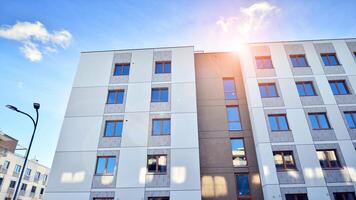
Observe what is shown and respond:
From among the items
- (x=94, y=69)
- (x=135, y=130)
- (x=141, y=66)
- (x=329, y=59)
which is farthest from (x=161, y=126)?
(x=329, y=59)

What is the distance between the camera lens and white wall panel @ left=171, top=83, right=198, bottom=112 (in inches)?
588

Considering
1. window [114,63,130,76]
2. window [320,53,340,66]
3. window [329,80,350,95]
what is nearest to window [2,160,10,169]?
window [114,63,130,76]

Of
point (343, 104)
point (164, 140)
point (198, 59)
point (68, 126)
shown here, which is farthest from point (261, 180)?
point (68, 126)

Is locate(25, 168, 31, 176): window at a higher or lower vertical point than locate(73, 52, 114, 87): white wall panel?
lower

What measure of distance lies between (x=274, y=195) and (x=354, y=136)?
7160mm

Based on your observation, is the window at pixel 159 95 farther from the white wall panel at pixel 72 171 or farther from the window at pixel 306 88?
the window at pixel 306 88

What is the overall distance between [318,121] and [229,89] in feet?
22.0

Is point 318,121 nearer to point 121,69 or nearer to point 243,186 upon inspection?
point 243,186

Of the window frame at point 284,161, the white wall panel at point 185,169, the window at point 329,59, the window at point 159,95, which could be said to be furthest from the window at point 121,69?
the window at point 329,59

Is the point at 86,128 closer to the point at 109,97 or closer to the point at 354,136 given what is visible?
the point at 109,97

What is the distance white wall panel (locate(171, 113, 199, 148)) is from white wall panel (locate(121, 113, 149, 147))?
204 cm

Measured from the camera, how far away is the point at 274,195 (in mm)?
11648

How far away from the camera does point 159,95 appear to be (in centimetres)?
1580

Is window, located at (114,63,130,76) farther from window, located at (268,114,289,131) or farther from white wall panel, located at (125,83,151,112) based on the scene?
window, located at (268,114,289,131)
